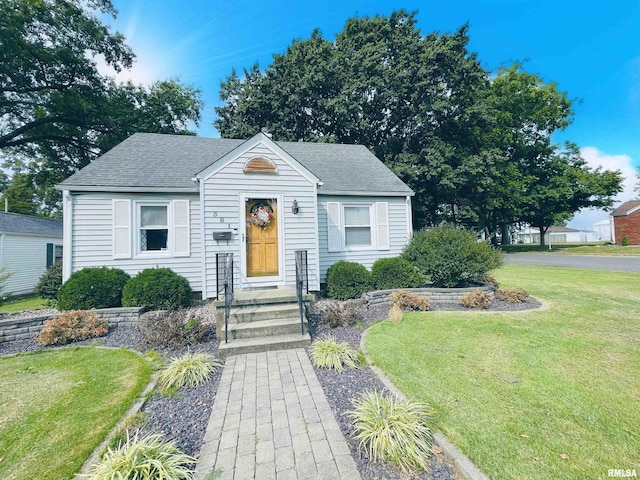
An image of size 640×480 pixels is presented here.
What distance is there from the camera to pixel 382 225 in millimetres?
9812

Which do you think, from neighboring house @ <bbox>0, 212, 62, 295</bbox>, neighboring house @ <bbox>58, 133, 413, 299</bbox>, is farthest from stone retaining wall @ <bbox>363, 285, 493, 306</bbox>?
neighboring house @ <bbox>0, 212, 62, 295</bbox>

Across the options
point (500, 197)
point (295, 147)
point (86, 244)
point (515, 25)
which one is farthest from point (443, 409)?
point (500, 197)

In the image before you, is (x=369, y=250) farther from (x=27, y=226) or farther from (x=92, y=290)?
(x=27, y=226)

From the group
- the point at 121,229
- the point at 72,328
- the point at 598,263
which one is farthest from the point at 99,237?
the point at 598,263

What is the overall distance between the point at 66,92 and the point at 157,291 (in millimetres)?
16244

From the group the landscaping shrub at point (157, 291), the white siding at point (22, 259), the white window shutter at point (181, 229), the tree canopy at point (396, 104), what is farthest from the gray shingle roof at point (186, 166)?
the white siding at point (22, 259)

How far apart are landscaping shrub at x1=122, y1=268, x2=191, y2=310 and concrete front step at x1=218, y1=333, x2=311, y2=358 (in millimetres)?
2825

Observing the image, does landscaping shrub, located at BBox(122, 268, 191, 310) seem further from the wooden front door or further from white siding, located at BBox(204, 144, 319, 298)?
the wooden front door

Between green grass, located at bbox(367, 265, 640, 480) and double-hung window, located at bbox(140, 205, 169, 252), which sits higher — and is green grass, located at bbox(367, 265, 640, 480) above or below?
below

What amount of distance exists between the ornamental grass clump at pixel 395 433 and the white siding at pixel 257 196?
521 cm

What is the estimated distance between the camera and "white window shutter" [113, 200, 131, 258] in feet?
26.0

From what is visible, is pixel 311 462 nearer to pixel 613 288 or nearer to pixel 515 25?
pixel 613 288

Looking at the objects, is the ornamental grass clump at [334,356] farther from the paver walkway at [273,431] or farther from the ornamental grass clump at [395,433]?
the ornamental grass clump at [395,433]

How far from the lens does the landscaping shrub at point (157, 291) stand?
21.7ft
